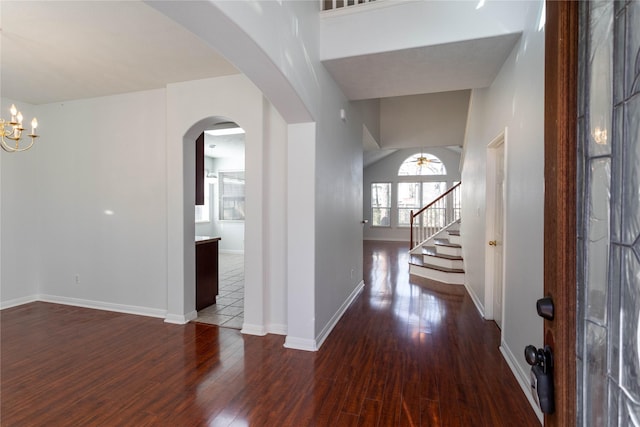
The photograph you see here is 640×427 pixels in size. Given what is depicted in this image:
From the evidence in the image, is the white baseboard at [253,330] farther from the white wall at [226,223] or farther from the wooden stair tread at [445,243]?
the white wall at [226,223]

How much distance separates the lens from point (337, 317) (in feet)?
11.6

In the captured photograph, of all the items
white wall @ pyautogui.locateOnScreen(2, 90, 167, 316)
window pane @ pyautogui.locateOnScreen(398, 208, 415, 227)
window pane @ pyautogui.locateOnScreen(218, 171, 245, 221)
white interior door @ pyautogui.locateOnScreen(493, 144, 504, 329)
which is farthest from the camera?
window pane @ pyautogui.locateOnScreen(398, 208, 415, 227)

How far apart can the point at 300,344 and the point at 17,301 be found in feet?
13.4

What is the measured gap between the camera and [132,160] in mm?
3777

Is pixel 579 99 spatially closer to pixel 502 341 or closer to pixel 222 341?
pixel 502 341

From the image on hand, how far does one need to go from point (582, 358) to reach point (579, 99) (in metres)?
0.59

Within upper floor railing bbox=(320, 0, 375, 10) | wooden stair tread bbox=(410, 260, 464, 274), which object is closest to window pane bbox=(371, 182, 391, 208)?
wooden stair tread bbox=(410, 260, 464, 274)

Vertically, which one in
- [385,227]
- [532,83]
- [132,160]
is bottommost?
[385,227]

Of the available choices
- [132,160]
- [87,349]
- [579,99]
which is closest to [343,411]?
[579,99]

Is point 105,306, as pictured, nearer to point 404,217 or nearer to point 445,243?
point 445,243

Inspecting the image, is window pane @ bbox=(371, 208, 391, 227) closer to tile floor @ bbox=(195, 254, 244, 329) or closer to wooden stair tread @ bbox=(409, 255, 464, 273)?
wooden stair tread @ bbox=(409, 255, 464, 273)

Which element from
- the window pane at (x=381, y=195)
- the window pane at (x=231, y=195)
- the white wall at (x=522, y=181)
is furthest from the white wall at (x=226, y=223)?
the white wall at (x=522, y=181)

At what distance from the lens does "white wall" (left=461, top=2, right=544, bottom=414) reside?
203 centimetres

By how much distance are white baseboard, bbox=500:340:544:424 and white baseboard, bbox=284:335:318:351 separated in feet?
5.37
